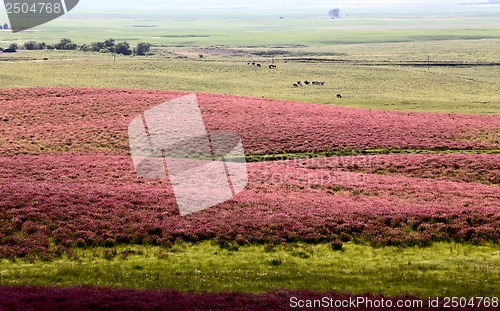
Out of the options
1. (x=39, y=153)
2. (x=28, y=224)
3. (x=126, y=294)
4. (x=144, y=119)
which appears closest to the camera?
(x=126, y=294)

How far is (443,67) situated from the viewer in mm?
169250

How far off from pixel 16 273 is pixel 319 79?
12582 cm

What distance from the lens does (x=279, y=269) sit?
2789cm

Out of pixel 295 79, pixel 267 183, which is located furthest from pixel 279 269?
pixel 295 79

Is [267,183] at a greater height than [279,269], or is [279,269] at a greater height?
[279,269]

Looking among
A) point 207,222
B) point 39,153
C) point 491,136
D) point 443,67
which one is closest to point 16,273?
point 207,222

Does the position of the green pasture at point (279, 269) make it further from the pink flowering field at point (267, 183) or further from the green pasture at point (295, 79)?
the green pasture at point (295, 79)

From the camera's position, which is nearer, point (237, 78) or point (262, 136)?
point (262, 136)

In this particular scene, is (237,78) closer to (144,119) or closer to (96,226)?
(144,119)

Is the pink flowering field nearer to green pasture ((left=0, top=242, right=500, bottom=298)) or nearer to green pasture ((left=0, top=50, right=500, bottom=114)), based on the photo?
green pasture ((left=0, top=242, right=500, bottom=298))

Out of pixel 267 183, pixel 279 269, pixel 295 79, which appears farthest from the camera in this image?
pixel 295 79

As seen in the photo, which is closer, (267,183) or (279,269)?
(279,269)

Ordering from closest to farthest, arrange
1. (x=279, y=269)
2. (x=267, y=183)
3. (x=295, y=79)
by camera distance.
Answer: (x=279, y=269) → (x=267, y=183) → (x=295, y=79)

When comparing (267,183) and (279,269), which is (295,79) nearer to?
(267,183)
